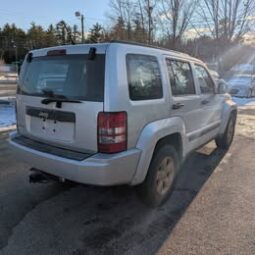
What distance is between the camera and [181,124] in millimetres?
4215

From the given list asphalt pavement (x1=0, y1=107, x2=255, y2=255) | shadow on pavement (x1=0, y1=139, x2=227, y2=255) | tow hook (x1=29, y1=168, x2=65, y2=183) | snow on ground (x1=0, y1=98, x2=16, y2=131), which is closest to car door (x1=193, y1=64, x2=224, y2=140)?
asphalt pavement (x1=0, y1=107, x2=255, y2=255)

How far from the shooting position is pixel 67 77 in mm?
3477

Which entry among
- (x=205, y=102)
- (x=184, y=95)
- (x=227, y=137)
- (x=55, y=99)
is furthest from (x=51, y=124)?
(x=227, y=137)

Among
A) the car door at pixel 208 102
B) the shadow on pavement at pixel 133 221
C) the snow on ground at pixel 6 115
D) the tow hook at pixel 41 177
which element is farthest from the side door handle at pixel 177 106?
the snow on ground at pixel 6 115

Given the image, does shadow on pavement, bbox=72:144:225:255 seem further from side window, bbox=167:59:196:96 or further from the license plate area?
side window, bbox=167:59:196:96

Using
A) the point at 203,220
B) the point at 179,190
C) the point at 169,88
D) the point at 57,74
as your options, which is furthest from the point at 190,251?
the point at 57,74

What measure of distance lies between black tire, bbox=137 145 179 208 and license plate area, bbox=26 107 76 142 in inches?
39.3

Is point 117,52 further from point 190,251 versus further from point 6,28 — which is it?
point 6,28

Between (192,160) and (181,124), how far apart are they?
1949 millimetres

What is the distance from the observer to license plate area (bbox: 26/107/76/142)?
341cm

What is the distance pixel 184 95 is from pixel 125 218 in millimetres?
1768

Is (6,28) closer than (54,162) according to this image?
No

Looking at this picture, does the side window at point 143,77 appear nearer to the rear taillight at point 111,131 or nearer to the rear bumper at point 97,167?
the rear taillight at point 111,131

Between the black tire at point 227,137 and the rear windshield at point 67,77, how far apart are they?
3890mm
